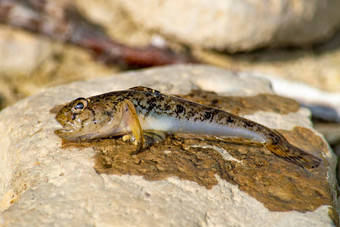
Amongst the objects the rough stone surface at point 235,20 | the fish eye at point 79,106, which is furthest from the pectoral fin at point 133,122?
the rough stone surface at point 235,20

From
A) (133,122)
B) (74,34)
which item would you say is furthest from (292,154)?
(74,34)

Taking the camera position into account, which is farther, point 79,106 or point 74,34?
point 74,34

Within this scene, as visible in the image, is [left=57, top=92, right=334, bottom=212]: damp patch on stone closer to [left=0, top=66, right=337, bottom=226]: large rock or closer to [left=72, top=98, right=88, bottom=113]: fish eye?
[left=0, top=66, right=337, bottom=226]: large rock

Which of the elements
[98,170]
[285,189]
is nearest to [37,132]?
[98,170]

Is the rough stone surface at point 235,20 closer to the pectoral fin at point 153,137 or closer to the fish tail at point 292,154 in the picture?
the fish tail at point 292,154

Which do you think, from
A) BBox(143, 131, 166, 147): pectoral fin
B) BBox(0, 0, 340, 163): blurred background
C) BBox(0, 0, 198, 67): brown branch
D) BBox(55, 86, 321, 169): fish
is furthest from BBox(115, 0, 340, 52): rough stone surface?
BBox(143, 131, 166, 147): pectoral fin

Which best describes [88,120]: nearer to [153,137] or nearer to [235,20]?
[153,137]
